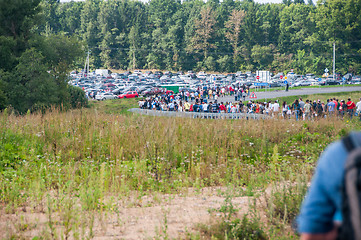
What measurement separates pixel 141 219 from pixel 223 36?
11202 centimetres

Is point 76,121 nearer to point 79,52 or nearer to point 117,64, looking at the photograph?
point 79,52

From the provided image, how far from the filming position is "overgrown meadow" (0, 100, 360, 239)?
5441 millimetres

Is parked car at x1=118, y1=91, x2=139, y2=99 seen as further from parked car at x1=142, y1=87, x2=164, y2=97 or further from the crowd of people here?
the crowd of people

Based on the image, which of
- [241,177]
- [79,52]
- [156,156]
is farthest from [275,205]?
[79,52]

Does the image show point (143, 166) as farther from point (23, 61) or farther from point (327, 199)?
point (23, 61)

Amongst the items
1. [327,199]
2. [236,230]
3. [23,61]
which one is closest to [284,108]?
[23,61]

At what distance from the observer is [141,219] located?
5.74 m

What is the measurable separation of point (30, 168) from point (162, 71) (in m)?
107

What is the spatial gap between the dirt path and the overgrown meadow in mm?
64

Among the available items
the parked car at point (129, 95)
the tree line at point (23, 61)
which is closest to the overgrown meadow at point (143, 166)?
the tree line at point (23, 61)

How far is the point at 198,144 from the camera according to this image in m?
10.8

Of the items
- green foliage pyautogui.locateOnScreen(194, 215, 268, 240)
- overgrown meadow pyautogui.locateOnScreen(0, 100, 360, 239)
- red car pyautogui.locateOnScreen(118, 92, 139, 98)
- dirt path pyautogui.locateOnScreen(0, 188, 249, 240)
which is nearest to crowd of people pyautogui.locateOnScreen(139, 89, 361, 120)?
overgrown meadow pyautogui.locateOnScreen(0, 100, 360, 239)

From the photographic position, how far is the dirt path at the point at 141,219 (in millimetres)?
5156

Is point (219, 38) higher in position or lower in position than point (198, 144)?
higher
